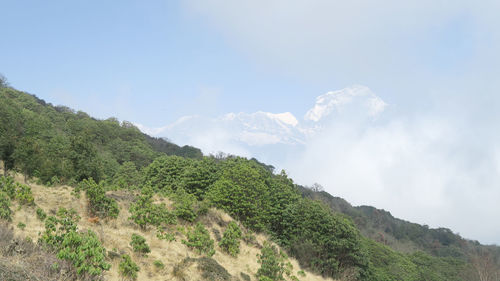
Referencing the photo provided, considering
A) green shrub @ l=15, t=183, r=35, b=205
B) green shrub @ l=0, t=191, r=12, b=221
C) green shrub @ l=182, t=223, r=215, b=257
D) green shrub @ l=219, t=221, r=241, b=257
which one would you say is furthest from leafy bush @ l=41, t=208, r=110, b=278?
green shrub @ l=219, t=221, r=241, b=257

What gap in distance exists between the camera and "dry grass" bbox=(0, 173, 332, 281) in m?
11.1

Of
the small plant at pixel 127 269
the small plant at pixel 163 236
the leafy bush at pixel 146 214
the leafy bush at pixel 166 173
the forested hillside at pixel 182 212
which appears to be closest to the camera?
the small plant at pixel 127 269

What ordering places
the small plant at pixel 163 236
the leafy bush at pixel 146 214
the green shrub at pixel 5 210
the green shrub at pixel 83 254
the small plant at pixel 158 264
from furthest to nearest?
the leafy bush at pixel 146 214 < the small plant at pixel 163 236 < the small plant at pixel 158 264 < the green shrub at pixel 5 210 < the green shrub at pixel 83 254

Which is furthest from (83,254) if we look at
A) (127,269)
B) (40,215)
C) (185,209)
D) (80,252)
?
(185,209)

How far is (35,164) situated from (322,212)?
21095 millimetres

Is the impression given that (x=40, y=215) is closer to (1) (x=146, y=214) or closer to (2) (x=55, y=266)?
(1) (x=146, y=214)

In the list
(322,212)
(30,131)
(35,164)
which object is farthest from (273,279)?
(30,131)

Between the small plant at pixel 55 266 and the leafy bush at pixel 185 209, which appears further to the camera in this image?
the leafy bush at pixel 185 209

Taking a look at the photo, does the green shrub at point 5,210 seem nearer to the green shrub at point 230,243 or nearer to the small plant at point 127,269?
the small plant at point 127,269

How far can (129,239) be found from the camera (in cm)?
1280

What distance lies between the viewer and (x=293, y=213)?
27234mm

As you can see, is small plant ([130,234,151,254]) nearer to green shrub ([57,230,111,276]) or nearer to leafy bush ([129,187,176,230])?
leafy bush ([129,187,176,230])

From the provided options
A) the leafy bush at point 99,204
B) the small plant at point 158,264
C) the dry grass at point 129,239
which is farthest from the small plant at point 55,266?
the leafy bush at point 99,204

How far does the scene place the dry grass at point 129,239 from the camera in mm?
11086
